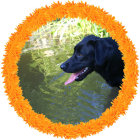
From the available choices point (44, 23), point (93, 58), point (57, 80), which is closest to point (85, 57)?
point (93, 58)

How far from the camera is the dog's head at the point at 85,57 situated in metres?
2.51

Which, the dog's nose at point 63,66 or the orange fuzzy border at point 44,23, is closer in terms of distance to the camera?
the orange fuzzy border at point 44,23

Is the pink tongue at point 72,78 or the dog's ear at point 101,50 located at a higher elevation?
the dog's ear at point 101,50

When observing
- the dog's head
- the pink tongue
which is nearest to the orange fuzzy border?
the dog's head

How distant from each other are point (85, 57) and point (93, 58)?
0.08 metres

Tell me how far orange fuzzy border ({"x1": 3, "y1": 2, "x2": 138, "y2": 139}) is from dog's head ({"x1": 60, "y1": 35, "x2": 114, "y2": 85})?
7.6 inches

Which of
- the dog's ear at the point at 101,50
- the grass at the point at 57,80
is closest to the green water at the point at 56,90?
the grass at the point at 57,80

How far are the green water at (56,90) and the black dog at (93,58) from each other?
2.7 inches

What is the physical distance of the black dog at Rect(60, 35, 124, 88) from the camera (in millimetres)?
2510

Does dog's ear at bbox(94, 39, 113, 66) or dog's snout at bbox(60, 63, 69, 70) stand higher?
dog's ear at bbox(94, 39, 113, 66)

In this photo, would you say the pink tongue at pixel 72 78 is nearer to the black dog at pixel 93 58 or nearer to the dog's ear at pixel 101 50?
the black dog at pixel 93 58

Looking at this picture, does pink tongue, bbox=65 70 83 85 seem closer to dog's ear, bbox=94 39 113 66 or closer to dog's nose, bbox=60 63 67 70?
dog's nose, bbox=60 63 67 70

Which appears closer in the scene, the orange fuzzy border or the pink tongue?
the orange fuzzy border

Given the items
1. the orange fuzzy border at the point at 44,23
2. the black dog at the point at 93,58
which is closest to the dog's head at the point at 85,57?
the black dog at the point at 93,58
